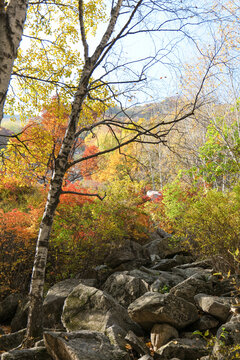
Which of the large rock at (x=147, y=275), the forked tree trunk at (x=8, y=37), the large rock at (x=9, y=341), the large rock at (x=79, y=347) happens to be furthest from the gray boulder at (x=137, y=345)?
the forked tree trunk at (x=8, y=37)

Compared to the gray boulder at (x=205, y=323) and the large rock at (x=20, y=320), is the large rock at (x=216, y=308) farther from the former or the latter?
the large rock at (x=20, y=320)

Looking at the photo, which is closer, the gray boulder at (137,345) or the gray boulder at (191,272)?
the gray boulder at (137,345)

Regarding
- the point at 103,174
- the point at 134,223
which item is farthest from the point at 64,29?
the point at 103,174

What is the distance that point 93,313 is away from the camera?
13.0 ft

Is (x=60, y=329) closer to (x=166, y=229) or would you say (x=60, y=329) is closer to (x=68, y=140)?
(x=68, y=140)

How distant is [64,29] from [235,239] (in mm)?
6297

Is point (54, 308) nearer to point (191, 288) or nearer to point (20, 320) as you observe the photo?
point (20, 320)

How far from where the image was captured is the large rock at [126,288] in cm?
478

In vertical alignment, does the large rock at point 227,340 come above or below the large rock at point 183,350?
above

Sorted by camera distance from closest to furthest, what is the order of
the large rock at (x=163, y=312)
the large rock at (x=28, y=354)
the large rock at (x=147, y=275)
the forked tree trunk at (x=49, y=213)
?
the large rock at (x=28, y=354) → the forked tree trunk at (x=49, y=213) → the large rock at (x=163, y=312) → the large rock at (x=147, y=275)

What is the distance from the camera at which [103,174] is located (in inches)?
862

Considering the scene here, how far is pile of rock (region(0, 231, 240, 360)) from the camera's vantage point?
2.75 m

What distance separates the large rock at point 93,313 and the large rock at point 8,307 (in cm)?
204

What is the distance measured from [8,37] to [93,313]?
12.7 ft
